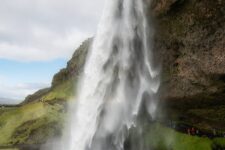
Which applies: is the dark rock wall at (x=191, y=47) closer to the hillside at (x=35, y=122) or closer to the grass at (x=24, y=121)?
the hillside at (x=35, y=122)

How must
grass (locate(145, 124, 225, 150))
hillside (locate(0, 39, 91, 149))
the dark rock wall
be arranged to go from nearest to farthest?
the dark rock wall → grass (locate(145, 124, 225, 150)) → hillside (locate(0, 39, 91, 149))

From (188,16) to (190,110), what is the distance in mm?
13568

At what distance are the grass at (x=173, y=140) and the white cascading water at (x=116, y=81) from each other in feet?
11.6

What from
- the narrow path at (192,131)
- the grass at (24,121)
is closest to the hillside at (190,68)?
the narrow path at (192,131)

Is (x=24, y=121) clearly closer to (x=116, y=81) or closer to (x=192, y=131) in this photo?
(x=116, y=81)

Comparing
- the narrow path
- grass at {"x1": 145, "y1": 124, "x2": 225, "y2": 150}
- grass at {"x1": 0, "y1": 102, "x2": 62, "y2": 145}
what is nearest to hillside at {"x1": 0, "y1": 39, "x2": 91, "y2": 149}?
grass at {"x1": 0, "y1": 102, "x2": 62, "y2": 145}

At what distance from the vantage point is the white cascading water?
184ft

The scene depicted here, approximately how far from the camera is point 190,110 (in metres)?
55.6

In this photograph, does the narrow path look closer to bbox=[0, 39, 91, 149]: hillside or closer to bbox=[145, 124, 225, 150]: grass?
bbox=[145, 124, 225, 150]: grass

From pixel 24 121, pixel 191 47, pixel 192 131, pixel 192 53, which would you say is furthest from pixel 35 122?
pixel 191 47

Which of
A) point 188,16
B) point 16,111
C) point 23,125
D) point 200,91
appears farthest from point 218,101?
point 16,111

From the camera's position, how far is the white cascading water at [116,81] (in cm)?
5603

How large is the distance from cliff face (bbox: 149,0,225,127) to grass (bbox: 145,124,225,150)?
9.53 ft

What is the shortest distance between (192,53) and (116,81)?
13942mm
